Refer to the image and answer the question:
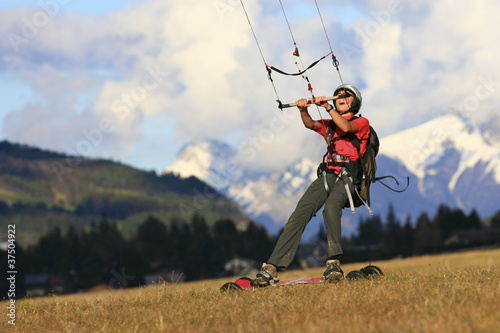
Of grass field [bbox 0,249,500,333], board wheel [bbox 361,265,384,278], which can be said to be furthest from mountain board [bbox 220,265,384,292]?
grass field [bbox 0,249,500,333]

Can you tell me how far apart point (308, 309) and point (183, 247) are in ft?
612

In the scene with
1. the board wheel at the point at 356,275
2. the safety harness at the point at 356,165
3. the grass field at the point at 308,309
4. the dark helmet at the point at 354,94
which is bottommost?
the grass field at the point at 308,309

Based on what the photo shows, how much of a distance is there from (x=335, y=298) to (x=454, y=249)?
186m

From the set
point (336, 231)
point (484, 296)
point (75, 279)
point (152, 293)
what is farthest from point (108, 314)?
point (75, 279)

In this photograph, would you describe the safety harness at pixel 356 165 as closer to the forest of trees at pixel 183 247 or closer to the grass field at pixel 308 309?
the grass field at pixel 308 309

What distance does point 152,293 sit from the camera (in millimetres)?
11516

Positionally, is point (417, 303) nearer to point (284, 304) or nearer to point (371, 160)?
point (284, 304)

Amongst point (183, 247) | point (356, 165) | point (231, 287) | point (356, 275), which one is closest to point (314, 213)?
point (356, 165)

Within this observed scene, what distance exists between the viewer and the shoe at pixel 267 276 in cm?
1101

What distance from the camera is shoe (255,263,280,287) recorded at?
11.0m

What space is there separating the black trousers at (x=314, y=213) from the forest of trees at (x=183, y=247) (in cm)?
16265

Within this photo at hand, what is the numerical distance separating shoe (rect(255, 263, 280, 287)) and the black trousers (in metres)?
0.10

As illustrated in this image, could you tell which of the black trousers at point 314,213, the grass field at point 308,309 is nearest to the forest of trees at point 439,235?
the black trousers at point 314,213

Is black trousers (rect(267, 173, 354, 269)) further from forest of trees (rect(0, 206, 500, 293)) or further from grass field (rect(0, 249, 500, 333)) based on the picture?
forest of trees (rect(0, 206, 500, 293))
